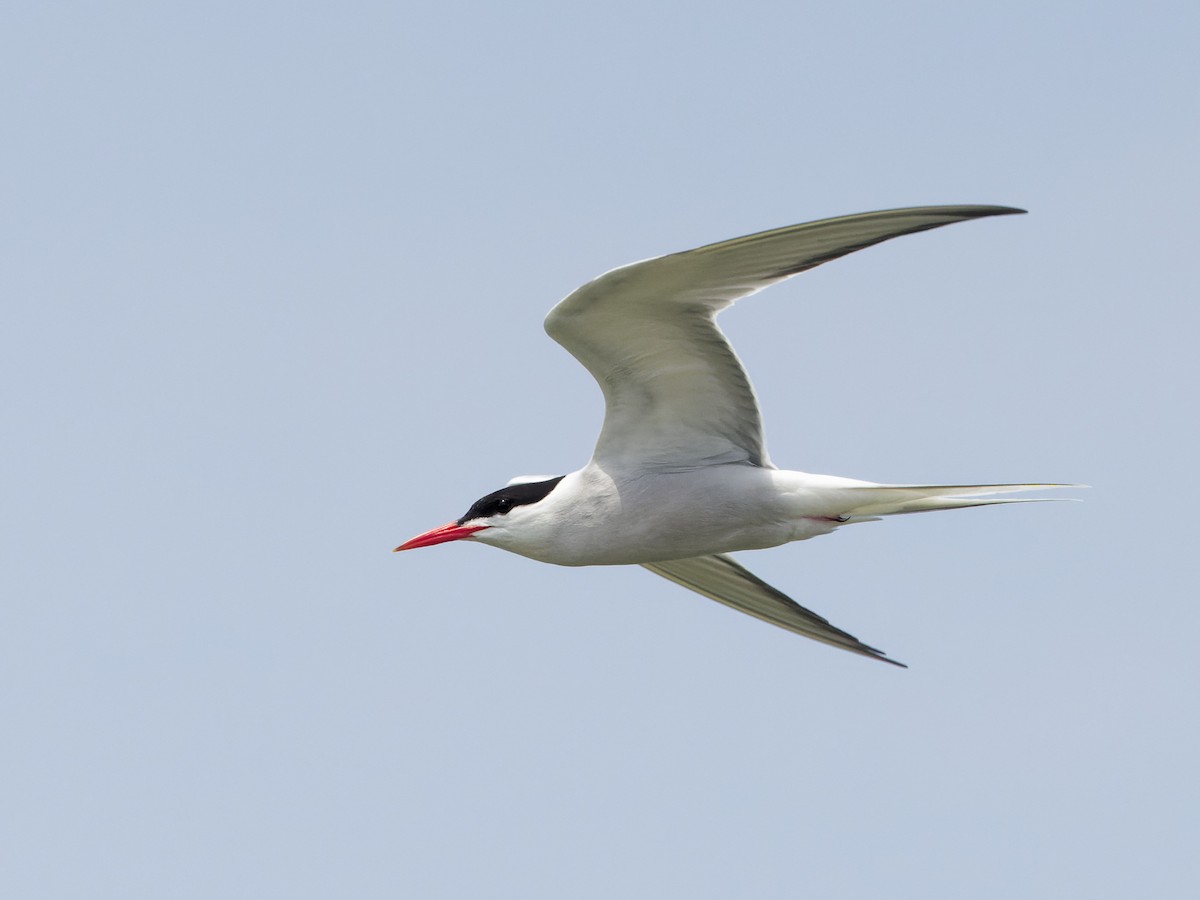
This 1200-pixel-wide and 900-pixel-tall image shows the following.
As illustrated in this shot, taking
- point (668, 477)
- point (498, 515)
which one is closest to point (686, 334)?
point (668, 477)

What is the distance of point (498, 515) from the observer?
9.12 m

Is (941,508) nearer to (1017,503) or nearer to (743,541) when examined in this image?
(1017,503)

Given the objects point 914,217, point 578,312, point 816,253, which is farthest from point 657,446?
point 914,217

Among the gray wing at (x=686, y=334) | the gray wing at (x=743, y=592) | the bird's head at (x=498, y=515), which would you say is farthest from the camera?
the gray wing at (x=743, y=592)

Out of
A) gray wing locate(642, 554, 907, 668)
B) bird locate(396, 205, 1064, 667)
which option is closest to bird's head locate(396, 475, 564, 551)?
bird locate(396, 205, 1064, 667)

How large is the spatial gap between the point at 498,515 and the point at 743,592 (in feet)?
6.58

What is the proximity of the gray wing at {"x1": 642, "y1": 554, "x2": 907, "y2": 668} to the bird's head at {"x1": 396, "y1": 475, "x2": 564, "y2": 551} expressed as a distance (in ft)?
4.24

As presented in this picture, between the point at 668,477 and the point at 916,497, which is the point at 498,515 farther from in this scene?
the point at 916,497

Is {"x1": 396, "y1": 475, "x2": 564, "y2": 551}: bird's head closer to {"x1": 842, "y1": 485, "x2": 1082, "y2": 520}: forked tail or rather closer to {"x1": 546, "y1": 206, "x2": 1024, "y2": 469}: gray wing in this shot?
{"x1": 546, "y1": 206, "x2": 1024, "y2": 469}: gray wing

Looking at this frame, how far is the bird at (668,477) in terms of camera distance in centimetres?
823

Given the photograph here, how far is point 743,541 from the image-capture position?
8898 millimetres

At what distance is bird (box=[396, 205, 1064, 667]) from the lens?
27.0 feet

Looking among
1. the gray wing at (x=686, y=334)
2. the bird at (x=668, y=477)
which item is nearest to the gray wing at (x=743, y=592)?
the bird at (x=668, y=477)

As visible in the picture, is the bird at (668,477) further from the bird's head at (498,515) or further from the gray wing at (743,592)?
the gray wing at (743,592)
